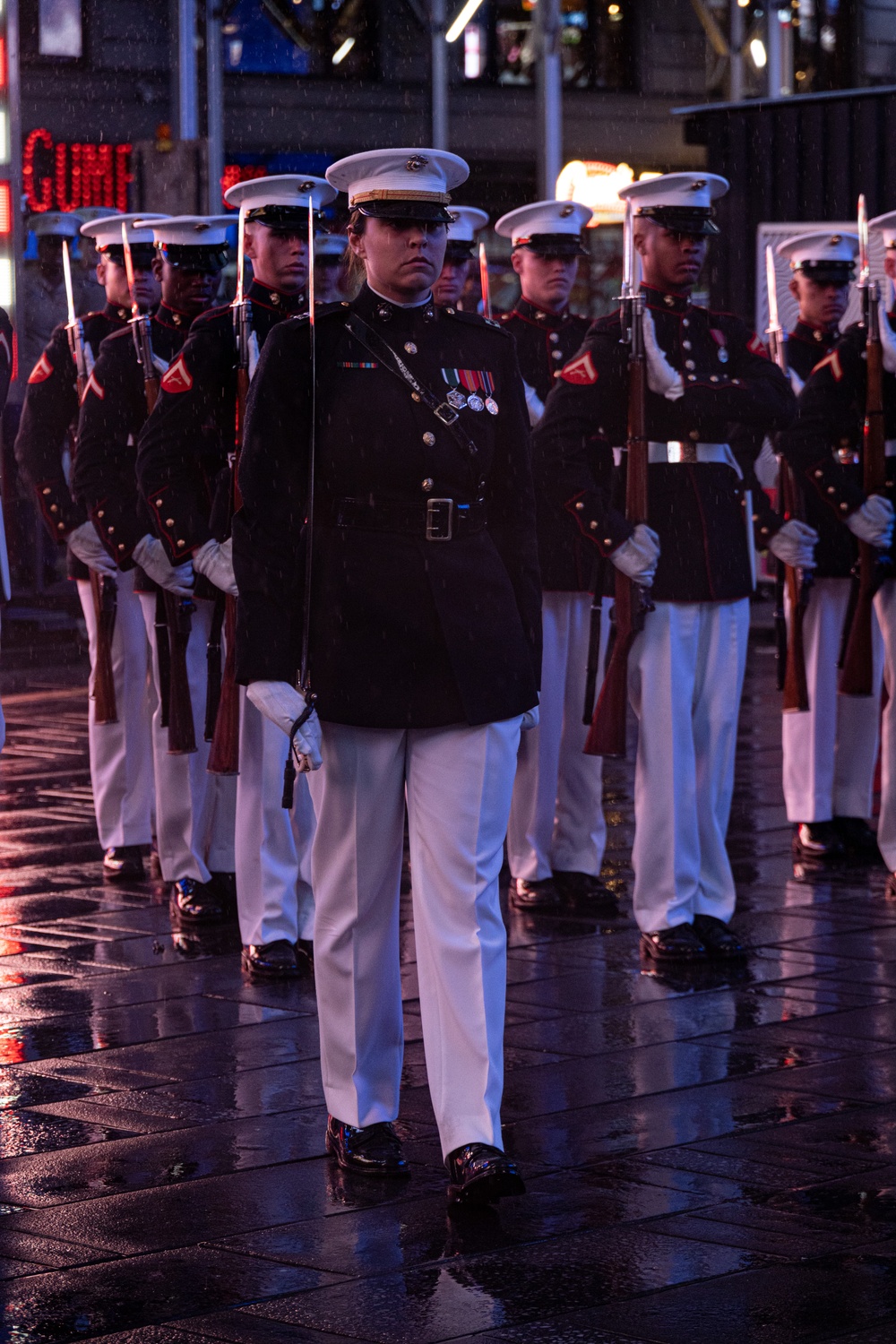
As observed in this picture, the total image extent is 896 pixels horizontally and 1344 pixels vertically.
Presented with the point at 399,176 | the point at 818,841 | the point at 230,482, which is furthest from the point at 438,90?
the point at 399,176

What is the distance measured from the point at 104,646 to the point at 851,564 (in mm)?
2673

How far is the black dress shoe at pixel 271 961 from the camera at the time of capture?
6535 mm

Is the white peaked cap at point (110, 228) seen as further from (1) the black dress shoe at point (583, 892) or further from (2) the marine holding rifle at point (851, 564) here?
(1) the black dress shoe at point (583, 892)

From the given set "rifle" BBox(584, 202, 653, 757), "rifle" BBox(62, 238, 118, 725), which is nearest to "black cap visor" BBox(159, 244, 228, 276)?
"rifle" BBox(62, 238, 118, 725)

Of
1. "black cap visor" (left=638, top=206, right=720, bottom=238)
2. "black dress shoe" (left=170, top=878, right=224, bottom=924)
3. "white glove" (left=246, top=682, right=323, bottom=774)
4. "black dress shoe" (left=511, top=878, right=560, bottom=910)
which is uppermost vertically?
"black cap visor" (left=638, top=206, right=720, bottom=238)

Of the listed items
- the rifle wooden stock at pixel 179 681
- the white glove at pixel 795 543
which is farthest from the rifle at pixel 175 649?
the white glove at pixel 795 543

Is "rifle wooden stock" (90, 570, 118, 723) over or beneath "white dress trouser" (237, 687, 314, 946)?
over

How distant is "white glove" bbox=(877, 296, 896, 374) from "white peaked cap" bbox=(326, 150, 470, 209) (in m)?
3.40

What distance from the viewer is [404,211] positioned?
185 inches

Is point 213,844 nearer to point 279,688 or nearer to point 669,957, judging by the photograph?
point 669,957

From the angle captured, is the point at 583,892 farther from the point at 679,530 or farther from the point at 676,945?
the point at 679,530

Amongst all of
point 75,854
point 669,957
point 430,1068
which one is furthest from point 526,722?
point 75,854

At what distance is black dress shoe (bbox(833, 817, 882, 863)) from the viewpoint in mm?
8438

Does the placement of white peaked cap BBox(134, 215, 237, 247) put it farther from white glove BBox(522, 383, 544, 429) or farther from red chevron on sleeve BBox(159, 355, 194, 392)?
white glove BBox(522, 383, 544, 429)
